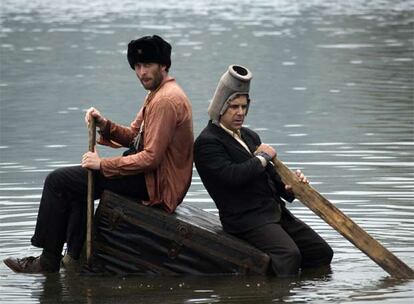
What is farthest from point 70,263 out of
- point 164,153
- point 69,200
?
point 164,153

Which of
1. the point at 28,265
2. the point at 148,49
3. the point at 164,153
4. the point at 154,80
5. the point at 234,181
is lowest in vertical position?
the point at 28,265

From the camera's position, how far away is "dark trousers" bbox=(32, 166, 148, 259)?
11.1 meters

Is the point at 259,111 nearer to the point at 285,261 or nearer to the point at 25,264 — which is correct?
the point at 25,264

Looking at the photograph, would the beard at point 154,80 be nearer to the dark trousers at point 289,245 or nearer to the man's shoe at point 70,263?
Answer: the dark trousers at point 289,245

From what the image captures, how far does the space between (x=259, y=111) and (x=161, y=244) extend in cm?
1206

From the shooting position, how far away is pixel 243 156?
36.2 ft

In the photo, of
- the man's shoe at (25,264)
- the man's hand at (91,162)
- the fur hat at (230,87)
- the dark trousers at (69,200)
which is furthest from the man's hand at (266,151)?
the man's shoe at (25,264)

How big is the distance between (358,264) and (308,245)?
49 centimetres

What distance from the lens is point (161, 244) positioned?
36.3ft

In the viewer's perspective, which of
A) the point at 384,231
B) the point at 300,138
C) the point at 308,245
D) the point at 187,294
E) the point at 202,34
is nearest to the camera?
the point at 187,294

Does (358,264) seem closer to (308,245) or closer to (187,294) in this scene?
(308,245)

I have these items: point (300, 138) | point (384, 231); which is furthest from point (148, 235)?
point (300, 138)

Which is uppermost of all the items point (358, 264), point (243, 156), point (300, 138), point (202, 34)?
Result: point (243, 156)

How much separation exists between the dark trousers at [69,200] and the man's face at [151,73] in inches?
27.1
